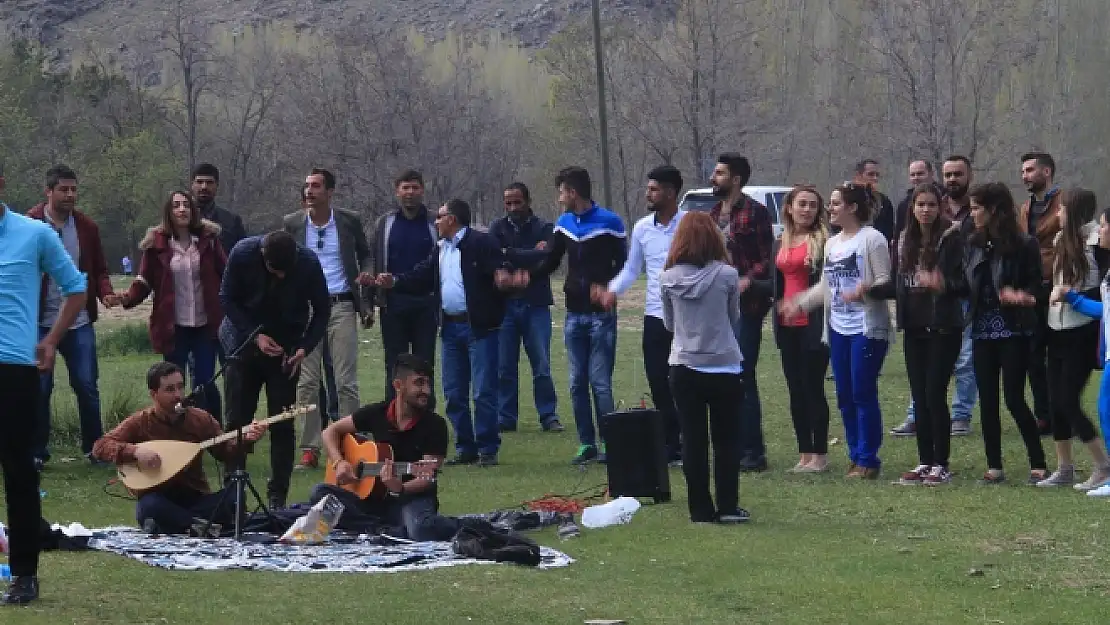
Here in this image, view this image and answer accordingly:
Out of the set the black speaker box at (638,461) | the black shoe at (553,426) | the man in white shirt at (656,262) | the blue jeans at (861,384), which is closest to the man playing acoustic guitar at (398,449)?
the black speaker box at (638,461)

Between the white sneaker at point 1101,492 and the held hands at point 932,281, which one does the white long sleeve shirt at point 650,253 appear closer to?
the held hands at point 932,281

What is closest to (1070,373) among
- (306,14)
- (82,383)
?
(82,383)

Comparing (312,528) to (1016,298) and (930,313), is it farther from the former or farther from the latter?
(1016,298)

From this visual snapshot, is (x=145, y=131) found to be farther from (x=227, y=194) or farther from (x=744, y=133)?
(x=744, y=133)

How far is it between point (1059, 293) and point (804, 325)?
2038 millimetres

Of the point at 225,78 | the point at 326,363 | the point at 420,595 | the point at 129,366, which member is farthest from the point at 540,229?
the point at 225,78

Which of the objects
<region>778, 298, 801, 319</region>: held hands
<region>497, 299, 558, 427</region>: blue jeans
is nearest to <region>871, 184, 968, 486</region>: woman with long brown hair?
<region>778, 298, 801, 319</region>: held hands

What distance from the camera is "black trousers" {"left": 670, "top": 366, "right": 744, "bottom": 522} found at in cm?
1082

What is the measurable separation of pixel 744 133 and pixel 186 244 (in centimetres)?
4672

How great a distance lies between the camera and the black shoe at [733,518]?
429 inches

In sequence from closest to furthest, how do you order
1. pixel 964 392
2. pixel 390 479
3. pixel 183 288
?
pixel 390 479, pixel 183 288, pixel 964 392

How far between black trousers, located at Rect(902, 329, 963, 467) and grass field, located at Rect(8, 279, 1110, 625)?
0.30 metres

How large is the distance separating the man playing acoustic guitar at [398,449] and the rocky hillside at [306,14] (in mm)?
119147

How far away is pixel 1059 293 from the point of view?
38.8 ft
